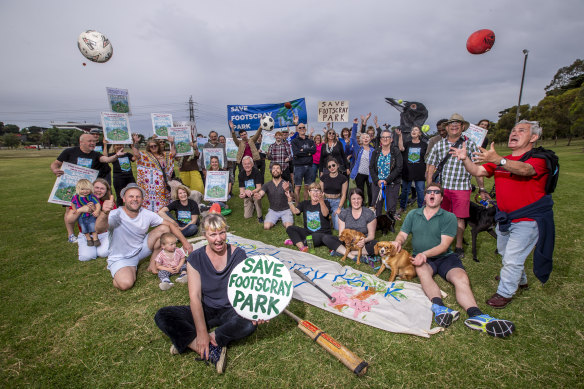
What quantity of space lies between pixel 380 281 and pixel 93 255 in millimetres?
5526

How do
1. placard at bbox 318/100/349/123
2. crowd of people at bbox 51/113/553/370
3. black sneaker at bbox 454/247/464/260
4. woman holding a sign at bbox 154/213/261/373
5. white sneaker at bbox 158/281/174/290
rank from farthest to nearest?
placard at bbox 318/100/349/123, black sneaker at bbox 454/247/464/260, white sneaker at bbox 158/281/174/290, crowd of people at bbox 51/113/553/370, woman holding a sign at bbox 154/213/261/373

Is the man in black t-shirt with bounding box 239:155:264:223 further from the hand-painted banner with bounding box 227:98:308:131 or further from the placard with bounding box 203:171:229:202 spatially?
the hand-painted banner with bounding box 227:98:308:131

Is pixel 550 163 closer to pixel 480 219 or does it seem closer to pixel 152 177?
pixel 480 219

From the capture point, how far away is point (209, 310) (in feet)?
10.0

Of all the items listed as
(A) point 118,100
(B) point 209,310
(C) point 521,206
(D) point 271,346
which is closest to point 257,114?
(A) point 118,100

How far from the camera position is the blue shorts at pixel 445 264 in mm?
3827

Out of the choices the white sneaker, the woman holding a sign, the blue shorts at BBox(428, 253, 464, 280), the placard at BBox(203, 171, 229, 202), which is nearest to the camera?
the woman holding a sign

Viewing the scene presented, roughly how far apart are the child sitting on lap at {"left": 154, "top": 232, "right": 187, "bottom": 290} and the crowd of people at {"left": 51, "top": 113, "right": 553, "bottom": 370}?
0.02 meters

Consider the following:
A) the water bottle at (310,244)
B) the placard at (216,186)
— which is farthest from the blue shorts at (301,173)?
the water bottle at (310,244)

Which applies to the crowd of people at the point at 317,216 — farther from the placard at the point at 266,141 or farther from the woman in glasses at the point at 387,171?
the placard at the point at 266,141

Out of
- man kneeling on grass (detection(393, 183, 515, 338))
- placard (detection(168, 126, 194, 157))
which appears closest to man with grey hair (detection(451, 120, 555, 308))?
man kneeling on grass (detection(393, 183, 515, 338))

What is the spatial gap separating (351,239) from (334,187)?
188cm

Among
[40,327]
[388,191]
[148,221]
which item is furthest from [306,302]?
[388,191]

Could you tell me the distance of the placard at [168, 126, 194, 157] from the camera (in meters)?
7.69
